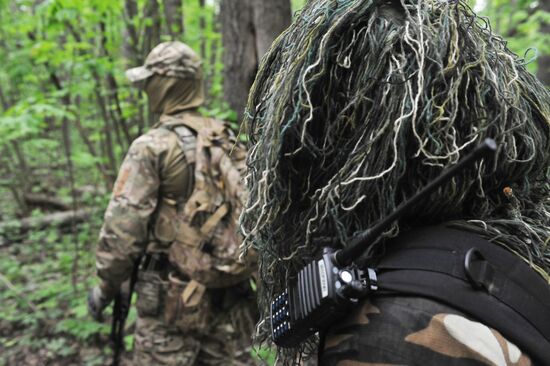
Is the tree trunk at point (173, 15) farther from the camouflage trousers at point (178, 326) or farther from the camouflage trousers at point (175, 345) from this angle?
the camouflage trousers at point (175, 345)

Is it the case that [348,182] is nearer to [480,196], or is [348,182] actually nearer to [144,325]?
[480,196]

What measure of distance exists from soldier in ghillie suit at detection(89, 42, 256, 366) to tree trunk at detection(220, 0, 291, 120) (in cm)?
66

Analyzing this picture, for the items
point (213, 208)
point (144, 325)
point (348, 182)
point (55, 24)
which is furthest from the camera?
point (55, 24)

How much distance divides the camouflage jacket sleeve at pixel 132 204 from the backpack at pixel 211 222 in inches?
7.6

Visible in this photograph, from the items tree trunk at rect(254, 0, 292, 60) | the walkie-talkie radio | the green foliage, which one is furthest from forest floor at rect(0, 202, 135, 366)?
the green foliage

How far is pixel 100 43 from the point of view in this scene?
4.55 meters

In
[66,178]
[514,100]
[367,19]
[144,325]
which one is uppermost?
[367,19]

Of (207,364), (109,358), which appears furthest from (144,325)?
(109,358)

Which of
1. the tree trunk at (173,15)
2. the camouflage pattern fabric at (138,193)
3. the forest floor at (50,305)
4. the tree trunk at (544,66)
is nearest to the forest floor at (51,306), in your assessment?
the forest floor at (50,305)

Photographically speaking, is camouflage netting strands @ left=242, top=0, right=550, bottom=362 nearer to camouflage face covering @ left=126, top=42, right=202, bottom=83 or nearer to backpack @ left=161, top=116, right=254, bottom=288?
backpack @ left=161, top=116, right=254, bottom=288

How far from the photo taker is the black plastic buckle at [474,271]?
2.73 feet

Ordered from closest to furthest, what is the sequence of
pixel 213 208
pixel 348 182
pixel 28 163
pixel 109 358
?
pixel 348 182 < pixel 213 208 < pixel 109 358 < pixel 28 163

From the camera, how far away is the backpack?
9.12 feet

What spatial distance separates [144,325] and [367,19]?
2.65m
